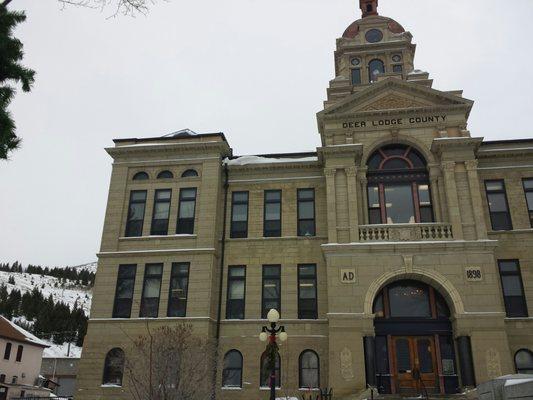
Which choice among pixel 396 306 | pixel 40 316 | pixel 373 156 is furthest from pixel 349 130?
pixel 40 316

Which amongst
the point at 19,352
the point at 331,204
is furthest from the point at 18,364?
the point at 331,204

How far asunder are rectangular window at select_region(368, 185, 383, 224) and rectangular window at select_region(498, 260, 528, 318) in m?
6.67

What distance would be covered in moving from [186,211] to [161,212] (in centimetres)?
155

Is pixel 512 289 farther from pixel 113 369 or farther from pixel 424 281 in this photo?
pixel 113 369

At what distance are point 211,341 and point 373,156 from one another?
13.7 m

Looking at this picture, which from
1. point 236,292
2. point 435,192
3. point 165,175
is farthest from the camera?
point 165,175

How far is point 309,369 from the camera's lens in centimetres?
2528

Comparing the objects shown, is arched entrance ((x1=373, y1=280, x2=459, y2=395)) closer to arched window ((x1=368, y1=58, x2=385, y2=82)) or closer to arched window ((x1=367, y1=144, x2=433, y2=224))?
arched window ((x1=367, y1=144, x2=433, y2=224))

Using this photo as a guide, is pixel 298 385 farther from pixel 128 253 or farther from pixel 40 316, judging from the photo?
pixel 40 316

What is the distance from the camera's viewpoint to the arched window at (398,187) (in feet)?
89.4

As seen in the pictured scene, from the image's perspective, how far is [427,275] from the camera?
2423cm

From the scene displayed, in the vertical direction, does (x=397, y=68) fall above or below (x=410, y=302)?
above

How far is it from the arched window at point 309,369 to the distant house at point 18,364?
1584 inches

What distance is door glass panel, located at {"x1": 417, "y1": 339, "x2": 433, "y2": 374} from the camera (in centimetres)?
2394
